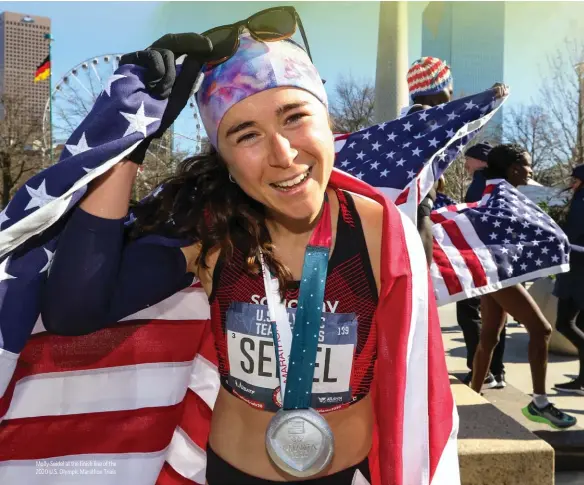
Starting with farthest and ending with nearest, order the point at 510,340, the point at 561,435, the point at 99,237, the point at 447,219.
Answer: the point at 510,340 → the point at 561,435 → the point at 447,219 → the point at 99,237

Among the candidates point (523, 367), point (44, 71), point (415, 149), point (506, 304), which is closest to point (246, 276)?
point (415, 149)

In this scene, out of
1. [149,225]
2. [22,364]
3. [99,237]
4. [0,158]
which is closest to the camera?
[99,237]

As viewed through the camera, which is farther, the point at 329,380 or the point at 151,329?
the point at 151,329

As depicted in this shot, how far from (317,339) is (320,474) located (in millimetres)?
396

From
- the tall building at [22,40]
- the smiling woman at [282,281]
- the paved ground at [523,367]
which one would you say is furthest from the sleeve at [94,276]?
the tall building at [22,40]

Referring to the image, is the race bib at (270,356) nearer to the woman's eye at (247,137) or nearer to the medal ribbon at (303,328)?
the medal ribbon at (303,328)

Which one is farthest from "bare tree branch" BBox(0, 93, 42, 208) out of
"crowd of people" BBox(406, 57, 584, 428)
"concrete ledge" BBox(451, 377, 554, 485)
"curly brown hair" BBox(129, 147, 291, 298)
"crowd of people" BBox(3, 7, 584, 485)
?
"crowd of people" BBox(3, 7, 584, 485)

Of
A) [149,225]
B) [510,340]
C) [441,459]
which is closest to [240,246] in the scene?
[149,225]

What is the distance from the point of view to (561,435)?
4168mm

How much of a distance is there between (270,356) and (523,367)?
5600 millimetres

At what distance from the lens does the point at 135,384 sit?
200cm

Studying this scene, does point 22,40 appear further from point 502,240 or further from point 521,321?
point 502,240

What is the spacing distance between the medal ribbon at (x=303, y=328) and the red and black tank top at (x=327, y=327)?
5cm

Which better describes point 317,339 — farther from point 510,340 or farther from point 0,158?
point 0,158
